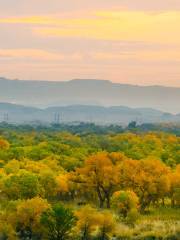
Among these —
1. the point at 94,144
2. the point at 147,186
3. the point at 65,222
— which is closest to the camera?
the point at 65,222

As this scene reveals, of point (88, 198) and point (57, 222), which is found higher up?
point (57, 222)

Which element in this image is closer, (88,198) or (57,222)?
(57,222)

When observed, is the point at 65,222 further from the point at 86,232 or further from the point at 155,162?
the point at 155,162

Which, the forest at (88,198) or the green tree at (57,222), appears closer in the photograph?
the green tree at (57,222)

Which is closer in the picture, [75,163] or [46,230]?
[46,230]

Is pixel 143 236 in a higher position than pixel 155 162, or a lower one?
lower

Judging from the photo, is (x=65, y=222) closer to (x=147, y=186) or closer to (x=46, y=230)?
(x=46, y=230)

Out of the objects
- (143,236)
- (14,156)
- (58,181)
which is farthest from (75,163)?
(143,236)

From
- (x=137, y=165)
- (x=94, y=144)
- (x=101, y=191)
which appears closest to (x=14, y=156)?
(x=101, y=191)

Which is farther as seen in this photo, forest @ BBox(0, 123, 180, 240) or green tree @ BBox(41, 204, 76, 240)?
forest @ BBox(0, 123, 180, 240)

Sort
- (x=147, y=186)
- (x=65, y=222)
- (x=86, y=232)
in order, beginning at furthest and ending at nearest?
(x=147, y=186) < (x=86, y=232) < (x=65, y=222)

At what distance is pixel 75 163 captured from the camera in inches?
4294

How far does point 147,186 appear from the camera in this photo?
8594cm

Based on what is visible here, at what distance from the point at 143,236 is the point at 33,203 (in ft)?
43.8
